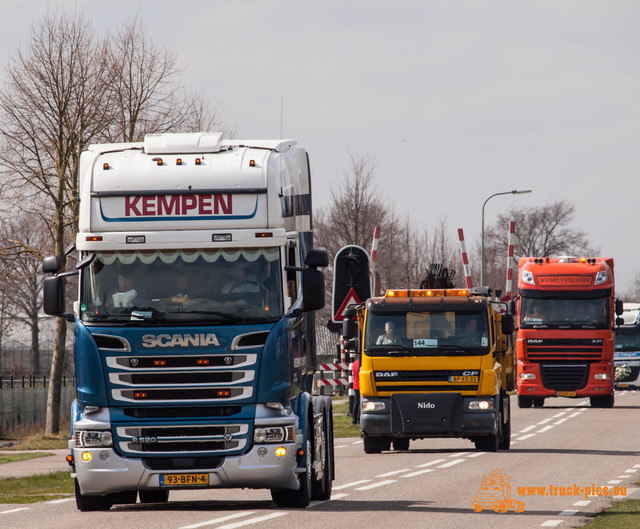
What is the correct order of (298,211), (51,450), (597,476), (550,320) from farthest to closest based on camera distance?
(550,320) < (51,450) < (597,476) < (298,211)

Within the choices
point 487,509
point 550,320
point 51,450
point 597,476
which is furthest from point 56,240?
point 487,509

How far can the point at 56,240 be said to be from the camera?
116ft

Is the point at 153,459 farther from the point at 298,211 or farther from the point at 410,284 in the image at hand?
the point at 410,284

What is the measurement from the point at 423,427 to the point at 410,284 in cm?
3741

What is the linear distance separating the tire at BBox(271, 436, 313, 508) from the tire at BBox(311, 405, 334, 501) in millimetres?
863

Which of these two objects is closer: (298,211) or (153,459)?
(153,459)

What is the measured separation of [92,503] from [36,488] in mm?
6028

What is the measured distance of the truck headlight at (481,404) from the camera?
67.9ft

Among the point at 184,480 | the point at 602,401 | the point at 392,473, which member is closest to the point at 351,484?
the point at 392,473

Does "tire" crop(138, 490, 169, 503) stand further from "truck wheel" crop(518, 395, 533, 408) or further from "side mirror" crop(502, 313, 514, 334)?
"truck wheel" crop(518, 395, 533, 408)

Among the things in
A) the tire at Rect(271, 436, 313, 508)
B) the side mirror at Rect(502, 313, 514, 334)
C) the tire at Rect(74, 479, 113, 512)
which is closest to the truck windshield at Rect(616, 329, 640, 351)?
the side mirror at Rect(502, 313, 514, 334)

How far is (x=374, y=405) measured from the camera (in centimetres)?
2108

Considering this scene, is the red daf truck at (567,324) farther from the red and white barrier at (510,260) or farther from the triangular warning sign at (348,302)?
the triangular warning sign at (348,302)

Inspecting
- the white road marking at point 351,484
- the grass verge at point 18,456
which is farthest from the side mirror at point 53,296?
the grass verge at point 18,456
